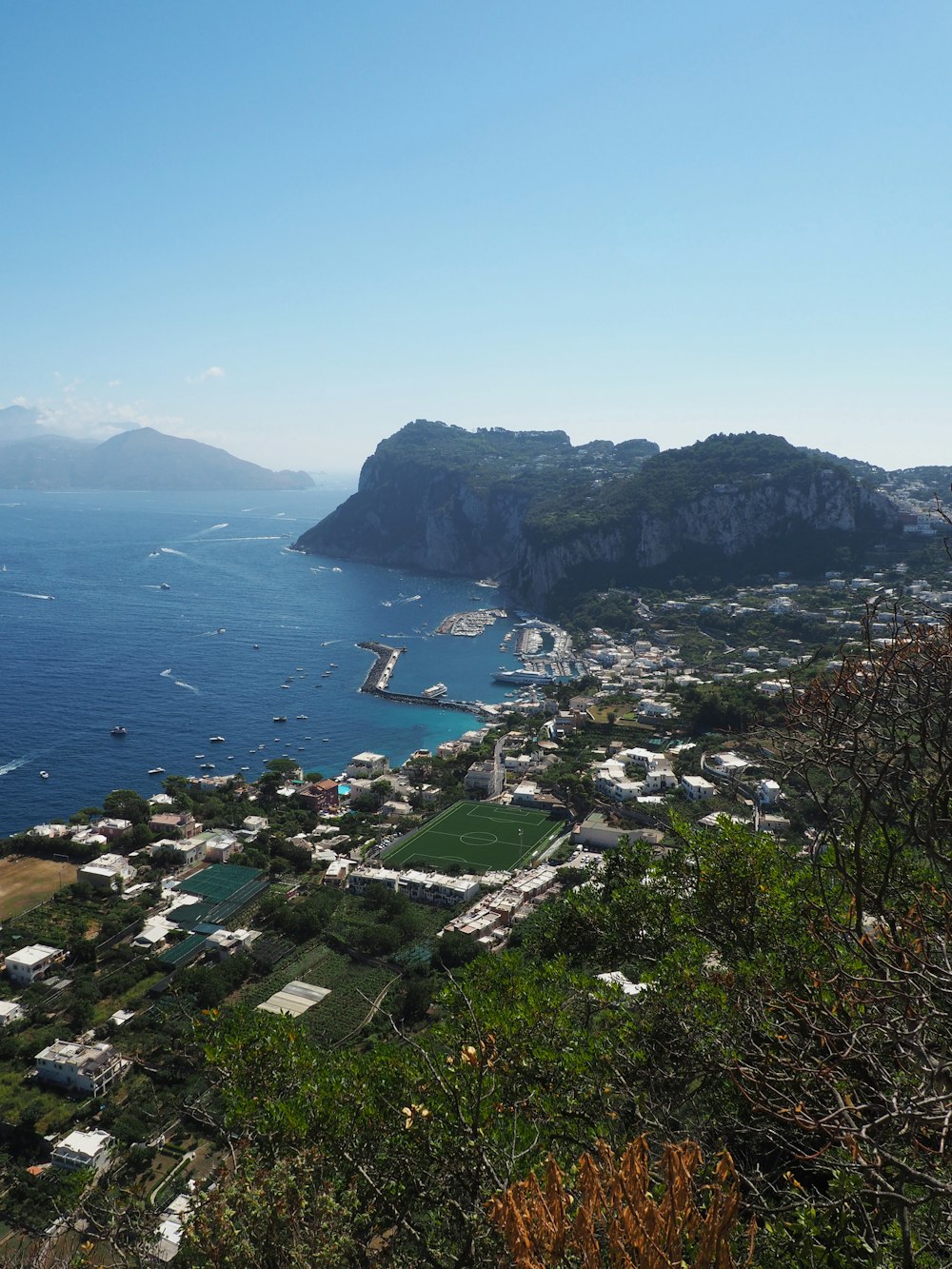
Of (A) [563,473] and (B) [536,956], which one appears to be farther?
(A) [563,473]

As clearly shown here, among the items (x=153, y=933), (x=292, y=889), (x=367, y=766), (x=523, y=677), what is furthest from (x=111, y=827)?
(x=523, y=677)

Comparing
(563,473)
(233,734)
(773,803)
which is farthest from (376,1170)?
(563,473)

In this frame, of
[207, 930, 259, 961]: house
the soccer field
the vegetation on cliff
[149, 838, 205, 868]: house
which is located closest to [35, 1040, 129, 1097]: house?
[207, 930, 259, 961]: house

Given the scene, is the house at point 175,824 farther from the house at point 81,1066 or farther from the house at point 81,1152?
the house at point 81,1152

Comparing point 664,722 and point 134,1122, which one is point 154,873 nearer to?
point 134,1122

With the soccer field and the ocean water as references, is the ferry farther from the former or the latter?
the soccer field

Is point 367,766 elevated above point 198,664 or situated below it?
below

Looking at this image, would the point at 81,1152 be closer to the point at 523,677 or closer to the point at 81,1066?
the point at 81,1066
